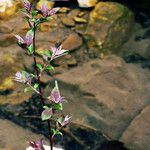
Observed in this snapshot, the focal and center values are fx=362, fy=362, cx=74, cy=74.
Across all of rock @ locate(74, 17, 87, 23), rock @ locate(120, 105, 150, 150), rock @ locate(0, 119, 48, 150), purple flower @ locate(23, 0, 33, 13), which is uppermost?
purple flower @ locate(23, 0, 33, 13)

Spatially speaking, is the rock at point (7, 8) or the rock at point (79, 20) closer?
the rock at point (79, 20)

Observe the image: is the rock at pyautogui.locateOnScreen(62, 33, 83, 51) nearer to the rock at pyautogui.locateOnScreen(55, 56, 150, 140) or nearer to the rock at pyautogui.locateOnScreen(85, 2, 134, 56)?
the rock at pyautogui.locateOnScreen(85, 2, 134, 56)

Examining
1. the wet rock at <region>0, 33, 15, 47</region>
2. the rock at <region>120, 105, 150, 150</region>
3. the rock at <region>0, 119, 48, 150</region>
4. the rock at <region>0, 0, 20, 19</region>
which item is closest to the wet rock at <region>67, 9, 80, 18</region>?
the rock at <region>0, 0, 20, 19</region>

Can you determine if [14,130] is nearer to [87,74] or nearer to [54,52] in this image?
[87,74]

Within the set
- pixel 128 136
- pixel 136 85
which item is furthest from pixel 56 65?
pixel 128 136

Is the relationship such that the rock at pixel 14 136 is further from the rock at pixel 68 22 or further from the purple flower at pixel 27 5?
the rock at pixel 68 22

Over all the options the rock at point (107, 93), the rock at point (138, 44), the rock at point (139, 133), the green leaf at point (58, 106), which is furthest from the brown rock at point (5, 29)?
the green leaf at point (58, 106)
